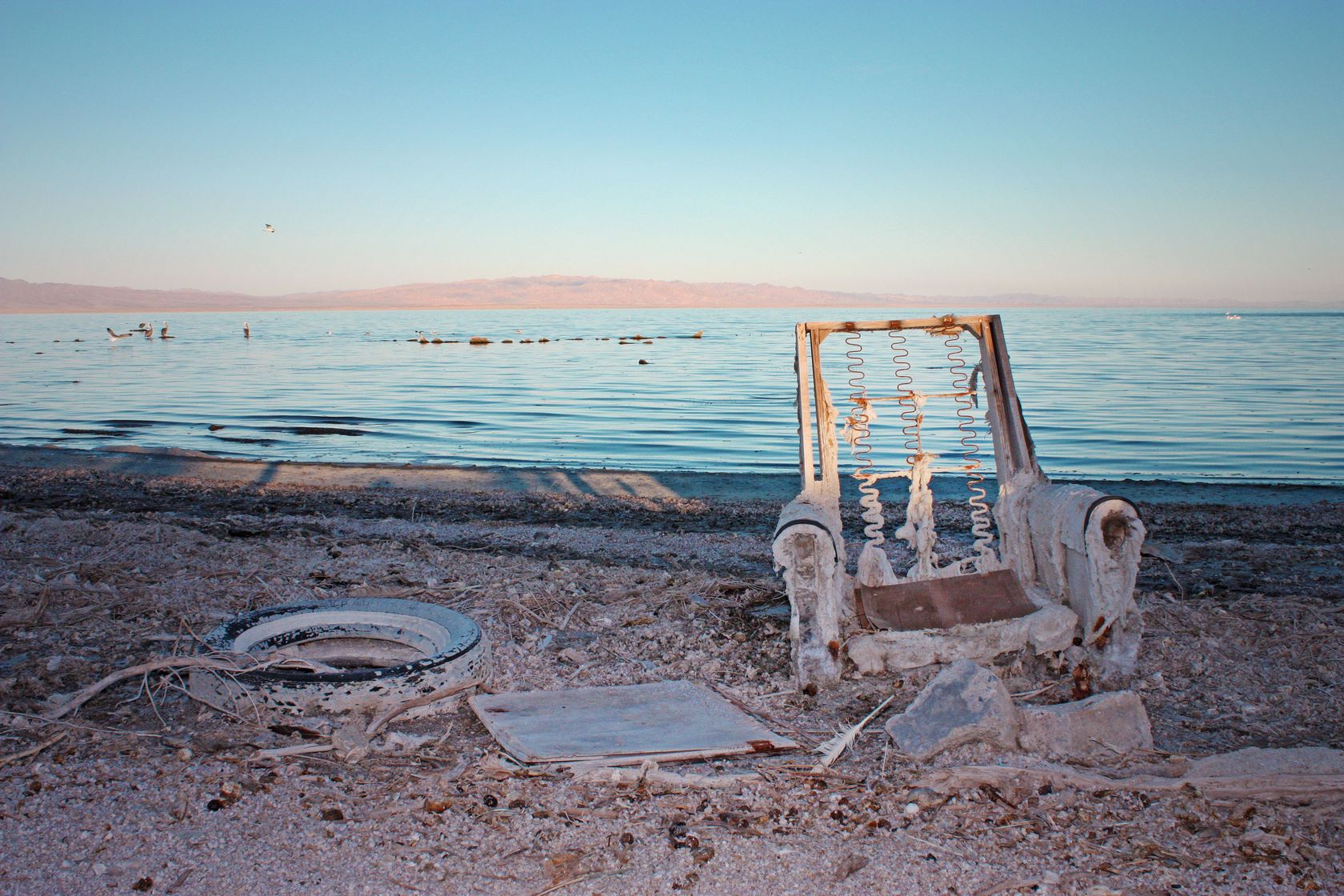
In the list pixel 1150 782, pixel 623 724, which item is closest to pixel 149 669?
pixel 623 724

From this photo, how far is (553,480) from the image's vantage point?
13.2 metres

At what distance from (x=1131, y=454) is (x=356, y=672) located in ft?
50.1

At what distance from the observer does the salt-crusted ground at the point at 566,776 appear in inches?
125

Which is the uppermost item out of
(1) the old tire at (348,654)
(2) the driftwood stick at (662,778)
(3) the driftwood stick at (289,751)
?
(1) the old tire at (348,654)

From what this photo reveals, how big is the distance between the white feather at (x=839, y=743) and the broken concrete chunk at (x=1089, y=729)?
70cm

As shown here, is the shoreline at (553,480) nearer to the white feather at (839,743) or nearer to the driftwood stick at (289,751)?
the white feather at (839,743)

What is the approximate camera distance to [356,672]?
4.43m

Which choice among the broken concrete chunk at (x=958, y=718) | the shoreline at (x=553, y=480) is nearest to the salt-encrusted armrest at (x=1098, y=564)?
the broken concrete chunk at (x=958, y=718)

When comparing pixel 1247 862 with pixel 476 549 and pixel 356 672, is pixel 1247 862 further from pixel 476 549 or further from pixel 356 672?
pixel 476 549

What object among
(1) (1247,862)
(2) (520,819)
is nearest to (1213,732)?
(1) (1247,862)

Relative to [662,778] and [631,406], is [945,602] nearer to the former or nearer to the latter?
[662,778]

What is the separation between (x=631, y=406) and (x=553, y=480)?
35.2ft

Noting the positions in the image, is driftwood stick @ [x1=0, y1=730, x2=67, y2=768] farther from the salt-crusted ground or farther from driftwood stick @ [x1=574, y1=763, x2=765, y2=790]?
driftwood stick @ [x1=574, y1=763, x2=765, y2=790]

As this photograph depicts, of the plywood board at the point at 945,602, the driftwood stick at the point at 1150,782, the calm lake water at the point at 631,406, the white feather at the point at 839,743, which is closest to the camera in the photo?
the driftwood stick at the point at 1150,782
